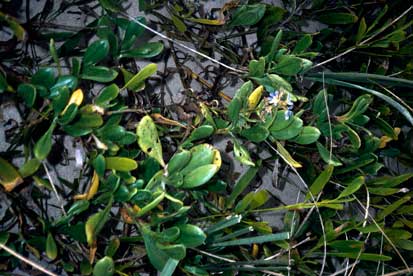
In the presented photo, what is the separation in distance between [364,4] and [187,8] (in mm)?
340

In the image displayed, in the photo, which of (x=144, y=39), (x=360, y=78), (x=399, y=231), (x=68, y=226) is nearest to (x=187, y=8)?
(x=144, y=39)

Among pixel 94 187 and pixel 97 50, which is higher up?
pixel 97 50

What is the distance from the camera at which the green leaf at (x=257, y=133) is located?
633 millimetres

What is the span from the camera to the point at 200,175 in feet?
1.75

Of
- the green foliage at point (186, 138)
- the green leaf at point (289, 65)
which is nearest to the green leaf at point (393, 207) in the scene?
the green foliage at point (186, 138)

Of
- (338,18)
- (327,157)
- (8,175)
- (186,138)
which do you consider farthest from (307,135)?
(8,175)

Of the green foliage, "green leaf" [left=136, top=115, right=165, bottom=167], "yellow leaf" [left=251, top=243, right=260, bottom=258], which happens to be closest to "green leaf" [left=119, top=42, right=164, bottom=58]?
the green foliage

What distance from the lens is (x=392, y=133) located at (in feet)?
2.57

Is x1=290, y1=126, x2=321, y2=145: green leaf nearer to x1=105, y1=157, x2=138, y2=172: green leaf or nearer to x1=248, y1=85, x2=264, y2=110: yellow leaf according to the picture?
x1=248, y1=85, x2=264, y2=110: yellow leaf

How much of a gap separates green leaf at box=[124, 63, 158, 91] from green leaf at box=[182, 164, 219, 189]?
143 millimetres

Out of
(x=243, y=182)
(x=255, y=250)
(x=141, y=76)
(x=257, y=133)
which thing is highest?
(x=141, y=76)

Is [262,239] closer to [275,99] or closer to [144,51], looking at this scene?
[275,99]

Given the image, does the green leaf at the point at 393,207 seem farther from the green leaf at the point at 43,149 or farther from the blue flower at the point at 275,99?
the green leaf at the point at 43,149

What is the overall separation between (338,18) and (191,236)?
495 millimetres
